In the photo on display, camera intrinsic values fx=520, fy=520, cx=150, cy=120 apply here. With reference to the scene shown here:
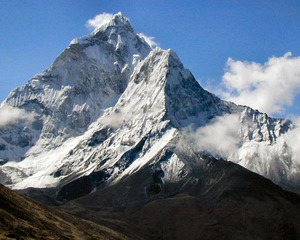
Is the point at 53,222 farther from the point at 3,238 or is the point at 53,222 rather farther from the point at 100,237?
the point at 3,238

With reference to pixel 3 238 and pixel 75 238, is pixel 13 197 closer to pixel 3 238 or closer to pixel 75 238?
pixel 75 238

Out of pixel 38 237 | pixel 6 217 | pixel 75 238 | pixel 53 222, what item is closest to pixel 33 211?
pixel 53 222

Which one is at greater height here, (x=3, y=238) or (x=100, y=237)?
(x=100, y=237)

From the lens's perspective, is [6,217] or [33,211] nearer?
[6,217]

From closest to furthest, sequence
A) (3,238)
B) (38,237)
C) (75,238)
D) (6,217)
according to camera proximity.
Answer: (3,238)
(38,237)
(6,217)
(75,238)

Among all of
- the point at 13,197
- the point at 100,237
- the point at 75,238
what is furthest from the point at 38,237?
the point at 100,237

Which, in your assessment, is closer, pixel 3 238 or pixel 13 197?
pixel 3 238

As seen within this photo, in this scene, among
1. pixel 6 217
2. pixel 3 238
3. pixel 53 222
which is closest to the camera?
pixel 3 238

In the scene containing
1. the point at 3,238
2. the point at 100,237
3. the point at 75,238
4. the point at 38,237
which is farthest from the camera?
the point at 100,237

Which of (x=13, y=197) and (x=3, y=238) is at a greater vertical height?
(x=13, y=197)
